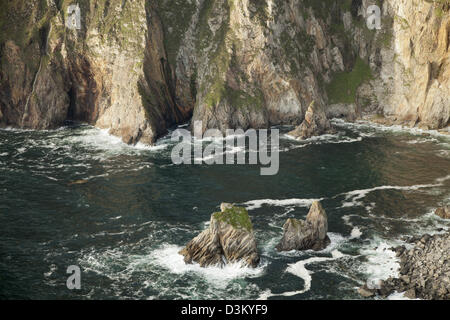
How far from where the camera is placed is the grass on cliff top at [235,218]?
62250 mm

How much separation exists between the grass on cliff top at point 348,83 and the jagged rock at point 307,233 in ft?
248

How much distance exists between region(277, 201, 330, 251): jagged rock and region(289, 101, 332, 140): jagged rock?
171 ft

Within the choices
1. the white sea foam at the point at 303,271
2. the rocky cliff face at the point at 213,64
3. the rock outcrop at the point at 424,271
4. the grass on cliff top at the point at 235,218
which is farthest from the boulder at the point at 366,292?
the rocky cliff face at the point at 213,64

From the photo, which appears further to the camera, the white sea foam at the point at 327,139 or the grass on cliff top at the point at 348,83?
the grass on cliff top at the point at 348,83

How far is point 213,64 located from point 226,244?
7769 centimetres

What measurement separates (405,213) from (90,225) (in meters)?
49.4

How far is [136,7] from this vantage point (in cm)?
13112

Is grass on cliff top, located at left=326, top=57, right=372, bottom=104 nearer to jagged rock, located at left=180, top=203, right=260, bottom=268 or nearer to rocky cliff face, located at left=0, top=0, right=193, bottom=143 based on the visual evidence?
rocky cliff face, located at left=0, top=0, right=193, bottom=143

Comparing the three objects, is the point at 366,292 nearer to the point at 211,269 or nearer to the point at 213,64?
the point at 211,269

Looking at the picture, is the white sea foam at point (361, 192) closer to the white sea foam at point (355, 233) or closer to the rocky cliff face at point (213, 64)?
the white sea foam at point (355, 233)

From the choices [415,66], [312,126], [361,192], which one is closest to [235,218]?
[361,192]

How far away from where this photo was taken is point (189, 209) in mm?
79438

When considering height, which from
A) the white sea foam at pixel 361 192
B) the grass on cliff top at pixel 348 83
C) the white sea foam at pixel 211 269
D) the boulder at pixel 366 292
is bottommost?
the boulder at pixel 366 292

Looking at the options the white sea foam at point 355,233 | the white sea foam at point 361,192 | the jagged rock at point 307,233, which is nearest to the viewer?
the jagged rock at point 307,233
